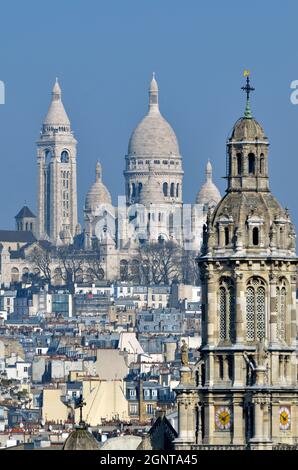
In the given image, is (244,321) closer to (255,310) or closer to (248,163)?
(255,310)

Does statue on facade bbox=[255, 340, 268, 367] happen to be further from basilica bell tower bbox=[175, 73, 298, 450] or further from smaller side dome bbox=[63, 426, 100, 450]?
smaller side dome bbox=[63, 426, 100, 450]

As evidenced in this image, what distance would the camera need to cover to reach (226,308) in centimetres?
3559

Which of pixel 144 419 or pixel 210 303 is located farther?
pixel 144 419

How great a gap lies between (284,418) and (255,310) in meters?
1.18

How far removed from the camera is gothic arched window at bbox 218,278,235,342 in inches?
1395

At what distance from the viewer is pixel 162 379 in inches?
4043

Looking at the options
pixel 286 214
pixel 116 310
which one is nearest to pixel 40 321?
pixel 116 310

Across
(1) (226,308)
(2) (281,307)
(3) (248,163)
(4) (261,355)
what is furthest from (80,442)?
(3) (248,163)

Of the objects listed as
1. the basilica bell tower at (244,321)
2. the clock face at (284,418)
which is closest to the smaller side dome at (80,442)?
the basilica bell tower at (244,321)

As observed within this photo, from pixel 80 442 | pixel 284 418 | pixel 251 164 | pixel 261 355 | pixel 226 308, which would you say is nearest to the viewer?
pixel 80 442

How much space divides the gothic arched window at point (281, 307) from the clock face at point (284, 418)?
2.46 feet
